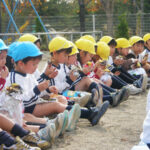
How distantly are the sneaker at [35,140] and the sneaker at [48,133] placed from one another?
0.16ft

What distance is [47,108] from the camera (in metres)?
3.47

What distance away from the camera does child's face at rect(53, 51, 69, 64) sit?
4199mm

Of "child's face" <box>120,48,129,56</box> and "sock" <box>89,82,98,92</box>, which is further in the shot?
"child's face" <box>120,48,129,56</box>

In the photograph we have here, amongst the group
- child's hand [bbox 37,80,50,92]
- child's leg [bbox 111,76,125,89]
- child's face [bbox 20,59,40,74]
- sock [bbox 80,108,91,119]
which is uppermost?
child's face [bbox 20,59,40,74]

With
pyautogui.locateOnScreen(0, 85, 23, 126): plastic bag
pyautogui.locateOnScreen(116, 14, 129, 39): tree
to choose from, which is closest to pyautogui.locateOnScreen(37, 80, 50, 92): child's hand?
pyautogui.locateOnScreen(0, 85, 23, 126): plastic bag

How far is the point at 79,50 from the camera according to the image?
4.91m

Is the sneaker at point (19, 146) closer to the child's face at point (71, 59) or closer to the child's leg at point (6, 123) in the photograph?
the child's leg at point (6, 123)

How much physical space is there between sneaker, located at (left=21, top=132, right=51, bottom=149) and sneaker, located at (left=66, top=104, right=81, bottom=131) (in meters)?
0.51

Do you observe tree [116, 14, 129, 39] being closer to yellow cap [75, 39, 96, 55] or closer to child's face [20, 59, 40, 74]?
yellow cap [75, 39, 96, 55]

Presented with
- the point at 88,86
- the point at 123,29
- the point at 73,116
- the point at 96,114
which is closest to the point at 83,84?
the point at 88,86

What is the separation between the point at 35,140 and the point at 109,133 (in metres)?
0.81

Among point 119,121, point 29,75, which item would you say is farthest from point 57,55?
point 119,121

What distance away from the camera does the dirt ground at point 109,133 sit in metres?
2.94

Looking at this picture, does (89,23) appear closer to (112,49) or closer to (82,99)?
(112,49)
